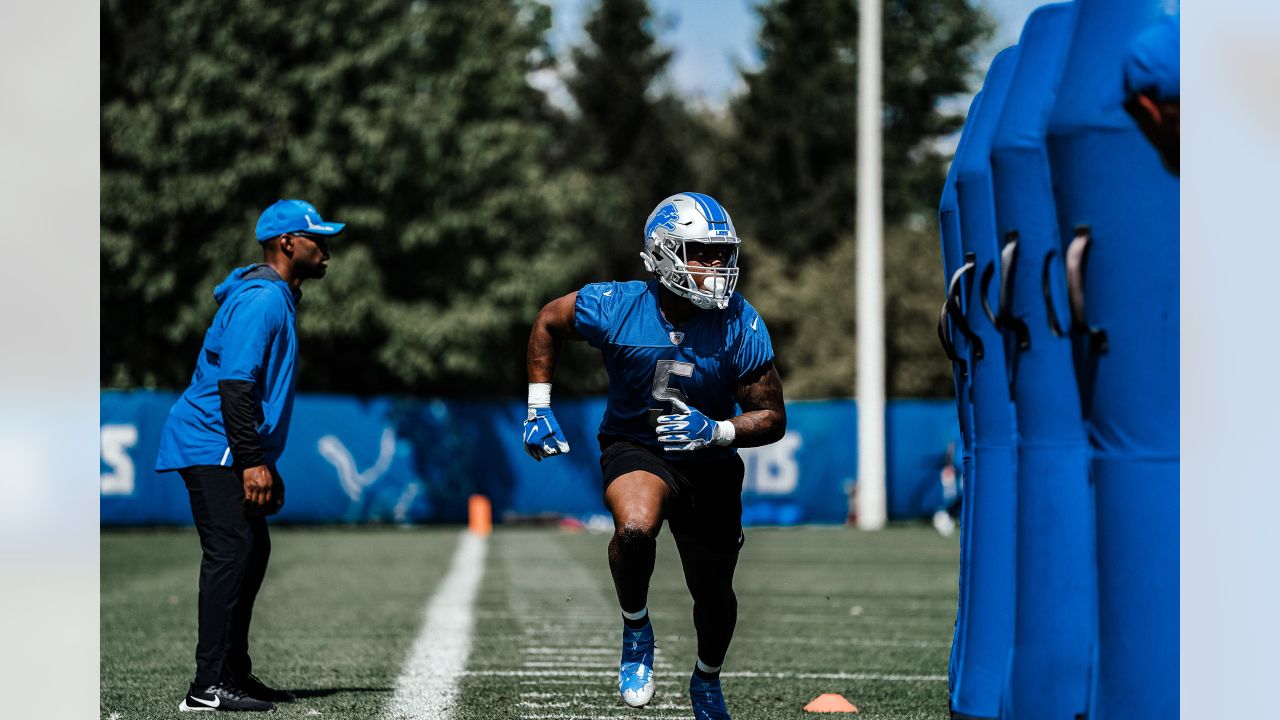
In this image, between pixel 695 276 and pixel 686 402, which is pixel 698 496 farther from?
pixel 695 276

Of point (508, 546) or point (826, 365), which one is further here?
point (826, 365)

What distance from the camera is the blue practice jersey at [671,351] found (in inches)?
225

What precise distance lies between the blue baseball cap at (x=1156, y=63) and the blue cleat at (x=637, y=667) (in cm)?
254

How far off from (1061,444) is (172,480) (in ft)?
58.4

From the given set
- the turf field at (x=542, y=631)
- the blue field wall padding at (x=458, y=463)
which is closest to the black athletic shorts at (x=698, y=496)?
the turf field at (x=542, y=631)

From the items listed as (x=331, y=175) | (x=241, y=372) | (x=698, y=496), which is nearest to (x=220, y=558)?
(x=241, y=372)

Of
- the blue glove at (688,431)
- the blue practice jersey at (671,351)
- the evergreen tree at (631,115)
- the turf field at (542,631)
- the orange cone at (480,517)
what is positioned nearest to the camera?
the blue glove at (688,431)

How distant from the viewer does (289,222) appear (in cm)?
653

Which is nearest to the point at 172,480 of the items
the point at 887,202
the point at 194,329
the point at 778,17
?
the point at 194,329

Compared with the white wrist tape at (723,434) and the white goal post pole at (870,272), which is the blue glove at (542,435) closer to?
the white wrist tape at (723,434)

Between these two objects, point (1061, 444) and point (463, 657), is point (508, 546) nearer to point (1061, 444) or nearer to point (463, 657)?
point (463, 657)

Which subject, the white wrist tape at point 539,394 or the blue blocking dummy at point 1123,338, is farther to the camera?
the white wrist tape at point 539,394

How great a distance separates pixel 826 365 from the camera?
36.1m

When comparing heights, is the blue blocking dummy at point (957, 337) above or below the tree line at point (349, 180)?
below
